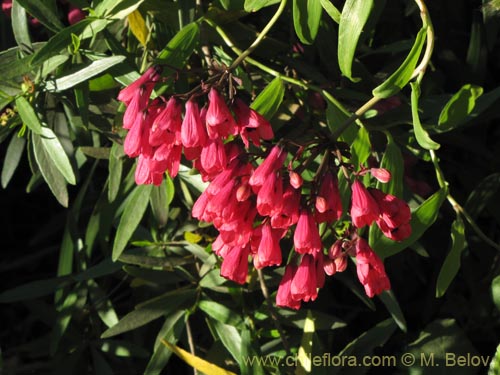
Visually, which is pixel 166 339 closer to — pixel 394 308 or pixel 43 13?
pixel 394 308

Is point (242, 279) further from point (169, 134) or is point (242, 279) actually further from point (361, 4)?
point (361, 4)

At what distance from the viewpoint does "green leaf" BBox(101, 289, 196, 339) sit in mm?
1688

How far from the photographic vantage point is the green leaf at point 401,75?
1.19 metres

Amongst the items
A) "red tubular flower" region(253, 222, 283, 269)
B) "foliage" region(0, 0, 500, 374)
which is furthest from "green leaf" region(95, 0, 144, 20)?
"red tubular flower" region(253, 222, 283, 269)

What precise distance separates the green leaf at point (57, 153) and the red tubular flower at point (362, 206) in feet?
1.95

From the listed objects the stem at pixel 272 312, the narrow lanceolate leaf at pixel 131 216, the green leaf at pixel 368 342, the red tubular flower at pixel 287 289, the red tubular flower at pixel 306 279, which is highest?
the red tubular flower at pixel 306 279

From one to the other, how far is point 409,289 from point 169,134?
1065mm

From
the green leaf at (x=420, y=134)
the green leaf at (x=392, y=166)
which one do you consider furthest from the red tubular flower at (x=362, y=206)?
the green leaf at (x=392, y=166)

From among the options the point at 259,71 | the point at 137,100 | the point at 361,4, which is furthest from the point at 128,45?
the point at 361,4

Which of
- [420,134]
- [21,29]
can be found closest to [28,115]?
[21,29]

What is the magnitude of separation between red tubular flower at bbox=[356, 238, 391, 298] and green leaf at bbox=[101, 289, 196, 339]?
1.95ft

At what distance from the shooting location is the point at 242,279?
4.28ft

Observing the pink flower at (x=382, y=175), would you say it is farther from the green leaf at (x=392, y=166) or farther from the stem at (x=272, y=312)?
the stem at (x=272, y=312)

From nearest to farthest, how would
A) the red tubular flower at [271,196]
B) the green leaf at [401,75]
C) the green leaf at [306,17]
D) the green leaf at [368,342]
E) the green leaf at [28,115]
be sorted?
the red tubular flower at [271,196] → the green leaf at [401,75] → the green leaf at [306,17] → the green leaf at [28,115] → the green leaf at [368,342]
